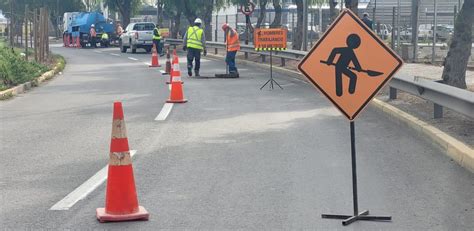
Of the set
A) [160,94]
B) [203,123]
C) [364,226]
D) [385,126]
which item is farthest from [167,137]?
[160,94]

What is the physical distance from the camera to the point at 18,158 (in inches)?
370

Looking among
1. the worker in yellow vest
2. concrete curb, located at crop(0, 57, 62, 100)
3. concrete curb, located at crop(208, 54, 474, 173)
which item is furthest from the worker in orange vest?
concrete curb, located at crop(208, 54, 474, 173)

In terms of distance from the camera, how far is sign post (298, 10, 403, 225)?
259 inches

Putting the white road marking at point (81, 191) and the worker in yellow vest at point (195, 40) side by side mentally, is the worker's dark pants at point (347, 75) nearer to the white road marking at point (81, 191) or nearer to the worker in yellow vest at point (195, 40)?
the white road marking at point (81, 191)

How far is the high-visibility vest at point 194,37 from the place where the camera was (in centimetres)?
2167

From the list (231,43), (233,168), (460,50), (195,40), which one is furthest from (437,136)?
(195,40)

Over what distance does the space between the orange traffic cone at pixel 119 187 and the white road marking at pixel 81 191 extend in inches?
20.0

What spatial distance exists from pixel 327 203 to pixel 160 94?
11.0 meters

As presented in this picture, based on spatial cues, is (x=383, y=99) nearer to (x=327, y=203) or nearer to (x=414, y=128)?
(x=414, y=128)

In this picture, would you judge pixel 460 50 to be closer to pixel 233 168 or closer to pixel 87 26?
pixel 233 168

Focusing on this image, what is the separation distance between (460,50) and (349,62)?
8713 mm

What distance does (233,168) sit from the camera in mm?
8562

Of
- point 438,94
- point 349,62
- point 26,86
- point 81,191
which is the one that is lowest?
point 81,191

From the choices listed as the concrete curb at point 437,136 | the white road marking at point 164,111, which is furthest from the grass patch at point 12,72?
the concrete curb at point 437,136
